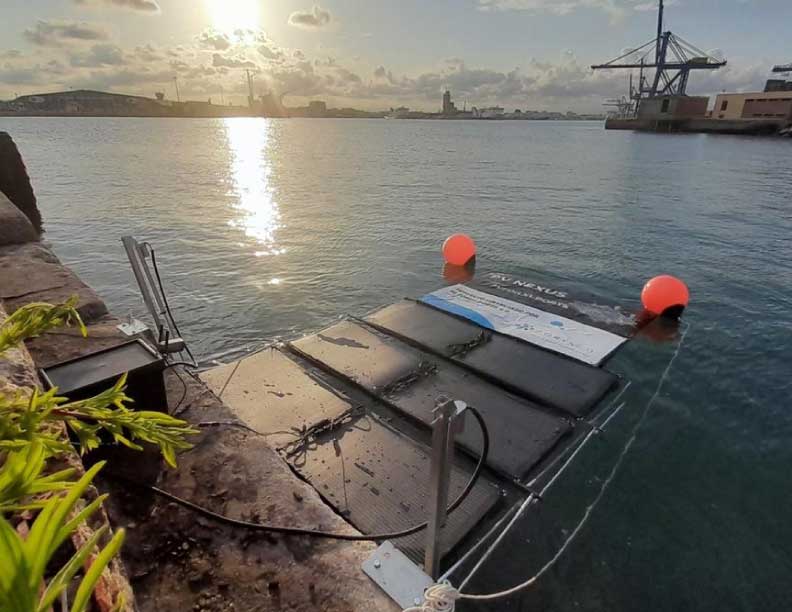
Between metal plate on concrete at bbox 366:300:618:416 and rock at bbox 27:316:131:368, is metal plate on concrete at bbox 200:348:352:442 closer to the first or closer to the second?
rock at bbox 27:316:131:368

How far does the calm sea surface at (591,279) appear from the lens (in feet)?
13.5

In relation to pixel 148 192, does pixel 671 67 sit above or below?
above

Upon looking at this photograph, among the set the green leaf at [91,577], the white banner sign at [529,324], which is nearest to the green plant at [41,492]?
the green leaf at [91,577]

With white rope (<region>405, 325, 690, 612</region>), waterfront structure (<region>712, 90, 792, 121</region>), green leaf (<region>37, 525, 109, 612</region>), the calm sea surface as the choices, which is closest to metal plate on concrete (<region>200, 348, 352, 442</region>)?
the calm sea surface

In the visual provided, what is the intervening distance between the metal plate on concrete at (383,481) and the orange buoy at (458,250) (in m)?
7.29

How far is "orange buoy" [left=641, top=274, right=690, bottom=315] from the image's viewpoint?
27.9 ft

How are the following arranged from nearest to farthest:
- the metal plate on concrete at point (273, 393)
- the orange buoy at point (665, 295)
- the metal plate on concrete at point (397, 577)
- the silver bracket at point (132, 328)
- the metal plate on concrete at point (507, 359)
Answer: the metal plate on concrete at point (397, 577) → the silver bracket at point (132, 328) → the metal plate on concrete at point (273, 393) → the metal plate on concrete at point (507, 359) → the orange buoy at point (665, 295)

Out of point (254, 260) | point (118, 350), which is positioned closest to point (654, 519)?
point (118, 350)

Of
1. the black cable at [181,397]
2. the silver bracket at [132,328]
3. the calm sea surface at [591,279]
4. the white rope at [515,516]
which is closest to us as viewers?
the black cable at [181,397]

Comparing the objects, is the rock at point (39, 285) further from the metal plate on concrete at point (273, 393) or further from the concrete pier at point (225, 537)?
the concrete pier at point (225, 537)

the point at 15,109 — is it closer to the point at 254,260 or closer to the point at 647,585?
the point at 254,260

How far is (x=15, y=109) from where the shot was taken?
132500 millimetres

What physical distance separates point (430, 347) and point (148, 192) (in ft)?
66.9

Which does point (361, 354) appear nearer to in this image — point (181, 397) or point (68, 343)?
point (181, 397)
